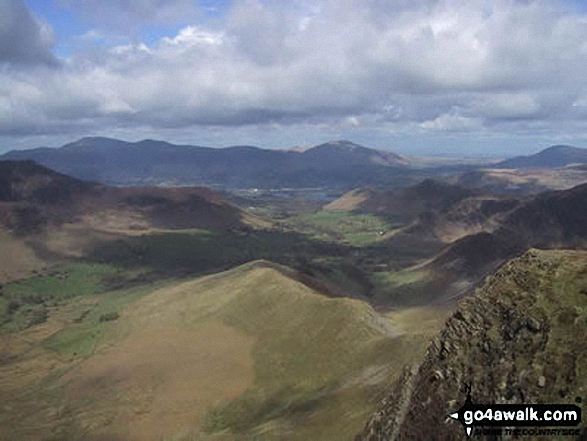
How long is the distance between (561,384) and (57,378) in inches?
3120

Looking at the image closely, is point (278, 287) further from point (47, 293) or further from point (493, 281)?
point (47, 293)

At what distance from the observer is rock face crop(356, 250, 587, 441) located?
2684 centimetres

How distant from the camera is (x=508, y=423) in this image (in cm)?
2594

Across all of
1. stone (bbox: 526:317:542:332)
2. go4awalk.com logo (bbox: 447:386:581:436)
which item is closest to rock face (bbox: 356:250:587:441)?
stone (bbox: 526:317:542:332)

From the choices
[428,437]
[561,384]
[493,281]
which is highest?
[493,281]

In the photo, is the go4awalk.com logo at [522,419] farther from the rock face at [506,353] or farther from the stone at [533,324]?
the stone at [533,324]

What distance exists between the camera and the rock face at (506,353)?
88.1ft

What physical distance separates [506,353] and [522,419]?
14.2 feet

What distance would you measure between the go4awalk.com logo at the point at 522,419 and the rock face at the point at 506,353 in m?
0.38

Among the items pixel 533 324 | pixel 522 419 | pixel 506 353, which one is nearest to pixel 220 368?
pixel 506 353

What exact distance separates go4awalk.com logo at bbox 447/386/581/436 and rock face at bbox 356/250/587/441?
0.38m

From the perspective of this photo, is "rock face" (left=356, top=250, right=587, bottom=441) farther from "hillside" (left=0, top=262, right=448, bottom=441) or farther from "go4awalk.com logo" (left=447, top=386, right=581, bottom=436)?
"hillside" (left=0, top=262, right=448, bottom=441)

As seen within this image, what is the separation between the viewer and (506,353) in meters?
29.3

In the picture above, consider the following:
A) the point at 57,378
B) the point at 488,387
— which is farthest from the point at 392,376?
the point at 57,378
